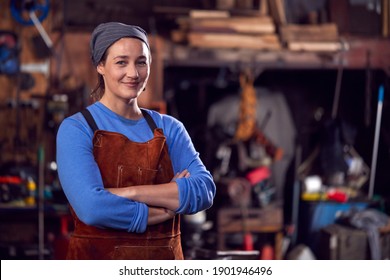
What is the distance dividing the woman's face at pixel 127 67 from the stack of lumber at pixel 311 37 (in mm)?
5237

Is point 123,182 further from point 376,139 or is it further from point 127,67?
point 376,139

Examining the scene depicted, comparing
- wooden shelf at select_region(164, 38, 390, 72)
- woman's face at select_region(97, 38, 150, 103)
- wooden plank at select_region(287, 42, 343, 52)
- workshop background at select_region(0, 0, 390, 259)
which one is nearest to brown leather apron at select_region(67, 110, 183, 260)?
woman's face at select_region(97, 38, 150, 103)

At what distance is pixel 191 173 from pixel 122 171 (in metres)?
0.29

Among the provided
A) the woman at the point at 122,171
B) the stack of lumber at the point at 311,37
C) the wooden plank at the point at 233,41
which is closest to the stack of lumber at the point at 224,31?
the wooden plank at the point at 233,41

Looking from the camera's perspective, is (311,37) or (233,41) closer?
(233,41)

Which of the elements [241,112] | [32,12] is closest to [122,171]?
[32,12]

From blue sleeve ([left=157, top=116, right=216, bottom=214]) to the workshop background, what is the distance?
393 centimetres

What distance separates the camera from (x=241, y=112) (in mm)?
8117

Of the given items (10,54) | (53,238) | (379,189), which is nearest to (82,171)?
(53,238)

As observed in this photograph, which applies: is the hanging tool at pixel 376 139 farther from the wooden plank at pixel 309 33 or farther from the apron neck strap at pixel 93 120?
the apron neck strap at pixel 93 120

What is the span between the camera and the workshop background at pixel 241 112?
298 inches
